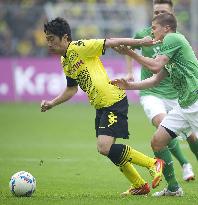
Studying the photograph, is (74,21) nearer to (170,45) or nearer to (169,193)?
(169,193)

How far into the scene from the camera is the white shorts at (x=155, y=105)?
36.5 ft

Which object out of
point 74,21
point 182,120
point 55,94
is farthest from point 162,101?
point 74,21

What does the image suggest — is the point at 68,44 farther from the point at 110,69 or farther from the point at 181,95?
the point at 110,69

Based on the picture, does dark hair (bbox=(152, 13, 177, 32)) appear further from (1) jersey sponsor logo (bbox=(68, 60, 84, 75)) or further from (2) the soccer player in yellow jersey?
(1) jersey sponsor logo (bbox=(68, 60, 84, 75))

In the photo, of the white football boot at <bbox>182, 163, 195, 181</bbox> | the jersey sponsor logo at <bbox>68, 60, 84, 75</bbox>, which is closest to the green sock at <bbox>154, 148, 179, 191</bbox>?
the white football boot at <bbox>182, 163, 195, 181</bbox>

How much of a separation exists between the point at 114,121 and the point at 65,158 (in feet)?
16.2

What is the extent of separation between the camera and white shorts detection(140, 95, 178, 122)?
36.5 feet

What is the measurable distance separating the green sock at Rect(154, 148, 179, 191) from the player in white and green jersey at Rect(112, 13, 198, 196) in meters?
0.38

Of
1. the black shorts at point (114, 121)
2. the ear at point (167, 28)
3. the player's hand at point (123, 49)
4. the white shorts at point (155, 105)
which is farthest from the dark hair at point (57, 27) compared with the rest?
the white shorts at point (155, 105)

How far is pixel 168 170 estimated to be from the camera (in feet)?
31.5

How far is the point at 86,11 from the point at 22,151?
13188mm

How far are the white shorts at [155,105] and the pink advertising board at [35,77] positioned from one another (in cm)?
1356

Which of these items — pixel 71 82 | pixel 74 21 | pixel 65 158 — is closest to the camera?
pixel 71 82

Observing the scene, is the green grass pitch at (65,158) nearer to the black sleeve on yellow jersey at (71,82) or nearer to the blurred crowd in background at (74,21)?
the black sleeve on yellow jersey at (71,82)
